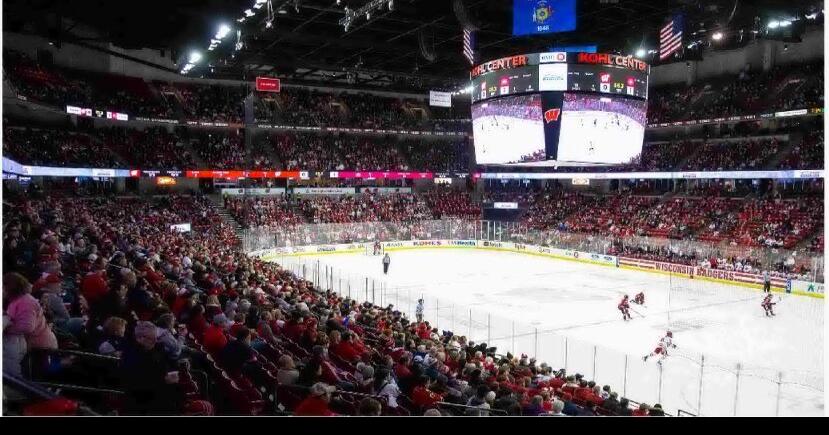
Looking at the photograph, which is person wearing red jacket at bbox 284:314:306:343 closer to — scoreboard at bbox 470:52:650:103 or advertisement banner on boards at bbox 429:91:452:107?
scoreboard at bbox 470:52:650:103

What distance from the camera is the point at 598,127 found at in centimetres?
2098

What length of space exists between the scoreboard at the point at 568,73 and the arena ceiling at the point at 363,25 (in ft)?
9.00

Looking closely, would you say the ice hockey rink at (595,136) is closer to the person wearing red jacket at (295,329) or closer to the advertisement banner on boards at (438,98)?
the advertisement banner on boards at (438,98)

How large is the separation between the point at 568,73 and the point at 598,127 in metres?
2.13

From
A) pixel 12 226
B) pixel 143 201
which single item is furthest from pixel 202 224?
pixel 12 226

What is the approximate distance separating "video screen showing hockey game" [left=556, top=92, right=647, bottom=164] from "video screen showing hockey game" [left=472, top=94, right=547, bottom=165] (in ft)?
2.69

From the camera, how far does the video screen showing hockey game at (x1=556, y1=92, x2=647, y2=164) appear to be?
20641 mm

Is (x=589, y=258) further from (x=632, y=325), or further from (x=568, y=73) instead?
(x=632, y=325)

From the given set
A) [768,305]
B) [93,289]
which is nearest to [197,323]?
[93,289]
